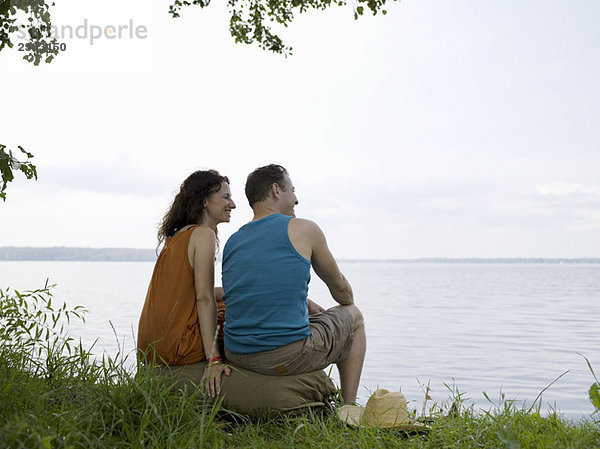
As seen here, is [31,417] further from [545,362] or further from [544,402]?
[545,362]

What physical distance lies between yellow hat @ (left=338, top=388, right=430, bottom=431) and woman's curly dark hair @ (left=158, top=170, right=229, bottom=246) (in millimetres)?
1565

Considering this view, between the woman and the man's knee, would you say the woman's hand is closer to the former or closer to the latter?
the woman

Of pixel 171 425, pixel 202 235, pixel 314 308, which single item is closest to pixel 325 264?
pixel 314 308

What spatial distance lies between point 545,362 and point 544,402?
7.91 ft

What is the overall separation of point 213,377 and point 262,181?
1182 millimetres

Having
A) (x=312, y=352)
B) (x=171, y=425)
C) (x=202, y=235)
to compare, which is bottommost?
(x=171, y=425)

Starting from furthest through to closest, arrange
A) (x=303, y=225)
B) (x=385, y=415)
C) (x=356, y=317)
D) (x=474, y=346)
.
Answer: (x=474, y=346), (x=356, y=317), (x=303, y=225), (x=385, y=415)

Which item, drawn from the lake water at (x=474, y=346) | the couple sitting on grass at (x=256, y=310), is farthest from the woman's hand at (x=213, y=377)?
the lake water at (x=474, y=346)

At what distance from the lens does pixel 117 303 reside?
17.9 m

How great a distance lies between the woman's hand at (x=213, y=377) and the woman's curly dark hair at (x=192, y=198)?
38.1 inches

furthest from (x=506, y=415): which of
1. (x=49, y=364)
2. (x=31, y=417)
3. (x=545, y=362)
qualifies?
(x=545, y=362)

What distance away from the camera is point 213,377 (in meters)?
3.56

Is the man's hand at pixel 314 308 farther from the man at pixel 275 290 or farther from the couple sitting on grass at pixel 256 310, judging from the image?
the man at pixel 275 290

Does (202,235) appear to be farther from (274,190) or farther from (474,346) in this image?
(474,346)
